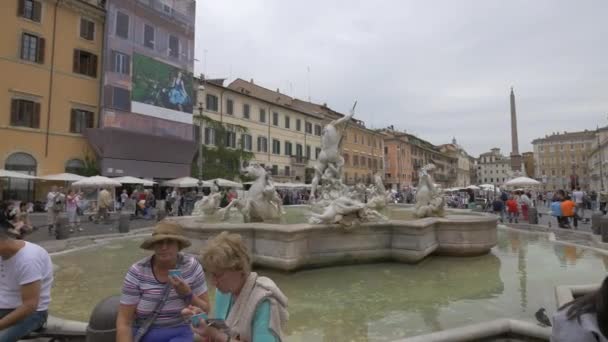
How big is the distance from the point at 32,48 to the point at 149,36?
23.9 ft

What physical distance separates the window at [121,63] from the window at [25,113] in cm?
514

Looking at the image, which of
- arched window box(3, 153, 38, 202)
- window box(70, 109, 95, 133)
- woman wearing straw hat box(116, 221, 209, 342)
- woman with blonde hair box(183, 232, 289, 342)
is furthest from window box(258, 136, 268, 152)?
woman with blonde hair box(183, 232, 289, 342)

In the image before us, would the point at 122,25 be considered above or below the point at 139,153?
above

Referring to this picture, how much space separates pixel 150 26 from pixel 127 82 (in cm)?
497

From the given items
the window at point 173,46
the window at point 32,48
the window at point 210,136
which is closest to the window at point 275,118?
the window at point 210,136

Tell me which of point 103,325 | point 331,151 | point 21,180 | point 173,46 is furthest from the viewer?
point 173,46

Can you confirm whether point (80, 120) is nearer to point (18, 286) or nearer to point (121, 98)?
point (121, 98)

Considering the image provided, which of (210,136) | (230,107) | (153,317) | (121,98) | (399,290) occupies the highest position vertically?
(230,107)

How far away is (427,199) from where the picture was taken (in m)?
8.27

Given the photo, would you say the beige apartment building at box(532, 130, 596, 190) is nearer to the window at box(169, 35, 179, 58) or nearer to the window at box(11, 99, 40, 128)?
the window at box(169, 35, 179, 58)

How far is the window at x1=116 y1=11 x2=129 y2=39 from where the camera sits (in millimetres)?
25861

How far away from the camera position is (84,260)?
754cm

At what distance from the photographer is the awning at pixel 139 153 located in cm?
2489

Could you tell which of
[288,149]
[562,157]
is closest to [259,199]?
[288,149]
